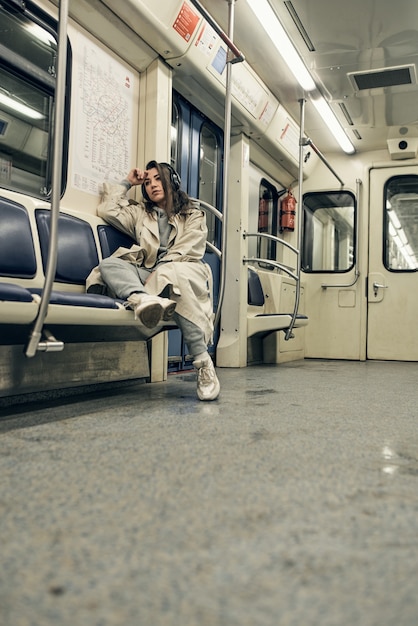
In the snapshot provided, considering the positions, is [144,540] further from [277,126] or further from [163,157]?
[277,126]

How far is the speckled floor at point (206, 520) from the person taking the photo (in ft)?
2.34

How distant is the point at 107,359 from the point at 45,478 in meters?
1.63

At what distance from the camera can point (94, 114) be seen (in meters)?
2.97

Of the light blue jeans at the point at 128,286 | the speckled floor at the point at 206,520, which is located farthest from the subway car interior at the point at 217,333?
the light blue jeans at the point at 128,286

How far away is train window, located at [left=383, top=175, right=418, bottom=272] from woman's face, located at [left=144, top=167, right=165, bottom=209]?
12.3ft

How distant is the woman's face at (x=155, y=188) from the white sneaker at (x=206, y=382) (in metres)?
1.01

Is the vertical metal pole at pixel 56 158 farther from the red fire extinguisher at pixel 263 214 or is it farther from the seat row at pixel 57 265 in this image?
the red fire extinguisher at pixel 263 214

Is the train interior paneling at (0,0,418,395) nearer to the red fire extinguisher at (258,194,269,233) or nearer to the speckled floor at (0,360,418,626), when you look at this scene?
the red fire extinguisher at (258,194,269,233)

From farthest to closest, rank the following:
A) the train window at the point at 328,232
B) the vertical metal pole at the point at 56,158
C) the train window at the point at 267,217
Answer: the train window at the point at 328,232, the train window at the point at 267,217, the vertical metal pole at the point at 56,158

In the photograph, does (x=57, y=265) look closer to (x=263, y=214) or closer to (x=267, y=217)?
(x=263, y=214)

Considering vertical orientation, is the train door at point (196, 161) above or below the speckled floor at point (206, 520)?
above

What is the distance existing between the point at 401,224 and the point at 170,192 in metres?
3.85

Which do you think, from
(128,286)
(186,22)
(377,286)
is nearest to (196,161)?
(186,22)

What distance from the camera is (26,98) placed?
8.36ft
